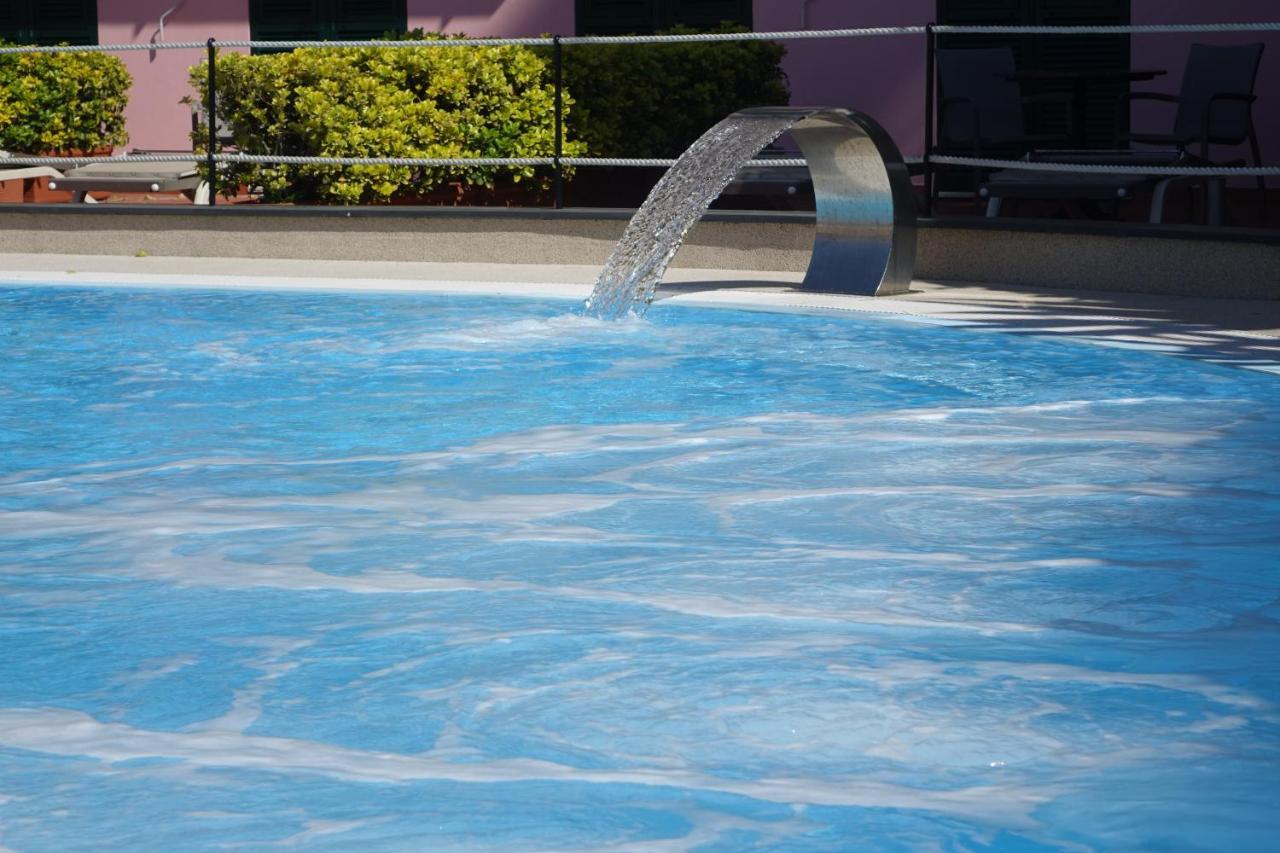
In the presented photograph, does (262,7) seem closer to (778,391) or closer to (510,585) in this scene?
(778,391)

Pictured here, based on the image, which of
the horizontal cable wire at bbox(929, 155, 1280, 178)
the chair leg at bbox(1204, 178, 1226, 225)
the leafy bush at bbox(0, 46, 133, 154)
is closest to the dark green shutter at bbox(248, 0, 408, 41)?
the leafy bush at bbox(0, 46, 133, 154)

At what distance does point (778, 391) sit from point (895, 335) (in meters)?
1.32

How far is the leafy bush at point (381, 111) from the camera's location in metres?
12.4

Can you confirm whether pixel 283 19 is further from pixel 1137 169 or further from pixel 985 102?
pixel 1137 169

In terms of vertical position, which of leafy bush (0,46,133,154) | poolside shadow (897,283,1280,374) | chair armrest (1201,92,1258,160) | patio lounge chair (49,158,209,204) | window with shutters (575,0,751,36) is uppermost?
window with shutters (575,0,751,36)

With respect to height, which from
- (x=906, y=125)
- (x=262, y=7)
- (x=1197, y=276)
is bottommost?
(x=1197, y=276)

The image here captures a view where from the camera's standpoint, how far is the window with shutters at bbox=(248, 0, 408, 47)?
17.7m

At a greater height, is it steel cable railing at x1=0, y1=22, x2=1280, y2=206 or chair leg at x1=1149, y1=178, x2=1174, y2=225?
steel cable railing at x1=0, y1=22, x2=1280, y2=206

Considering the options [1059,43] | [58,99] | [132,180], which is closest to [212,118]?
[132,180]

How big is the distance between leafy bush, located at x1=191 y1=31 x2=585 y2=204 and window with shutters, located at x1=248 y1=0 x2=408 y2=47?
5113mm

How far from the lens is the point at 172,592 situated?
4.90 metres

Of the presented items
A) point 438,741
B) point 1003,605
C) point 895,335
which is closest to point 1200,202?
point 895,335

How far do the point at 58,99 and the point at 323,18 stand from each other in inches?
121

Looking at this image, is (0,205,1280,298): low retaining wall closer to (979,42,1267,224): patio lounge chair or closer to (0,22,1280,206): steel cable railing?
(0,22,1280,206): steel cable railing
